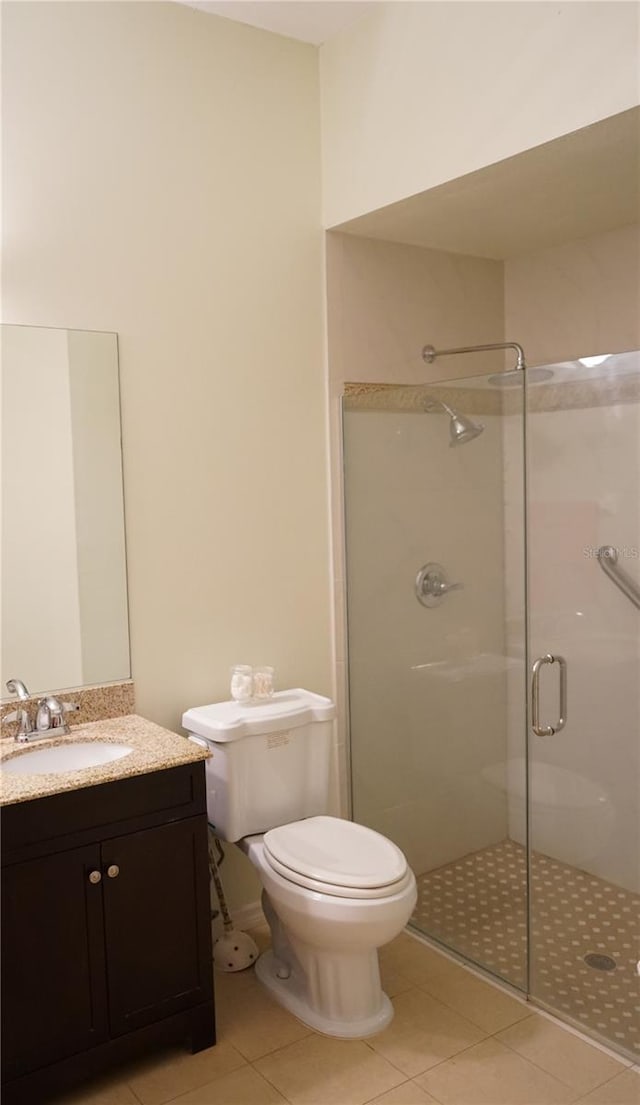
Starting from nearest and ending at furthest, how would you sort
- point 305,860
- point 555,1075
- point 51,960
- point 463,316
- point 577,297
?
point 51,960 → point 555,1075 → point 305,860 → point 577,297 → point 463,316

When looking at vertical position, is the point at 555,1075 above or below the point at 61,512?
below

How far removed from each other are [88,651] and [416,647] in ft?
3.65

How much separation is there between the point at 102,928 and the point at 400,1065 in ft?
2.81

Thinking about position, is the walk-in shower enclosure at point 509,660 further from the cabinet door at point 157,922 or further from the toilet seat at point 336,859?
the cabinet door at point 157,922

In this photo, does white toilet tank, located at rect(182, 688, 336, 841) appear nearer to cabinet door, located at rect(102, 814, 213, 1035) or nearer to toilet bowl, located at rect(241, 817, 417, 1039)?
toilet bowl, located at rect(241, 817, 417, 1039)

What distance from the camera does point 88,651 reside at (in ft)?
8.71

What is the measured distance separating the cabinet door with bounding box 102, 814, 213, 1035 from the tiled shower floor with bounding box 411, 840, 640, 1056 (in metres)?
0.92

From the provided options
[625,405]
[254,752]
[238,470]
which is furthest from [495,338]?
[254,752]

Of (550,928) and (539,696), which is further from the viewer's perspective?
(539,696)

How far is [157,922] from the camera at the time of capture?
7.57ft

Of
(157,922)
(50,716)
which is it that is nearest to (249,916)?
(157,922)

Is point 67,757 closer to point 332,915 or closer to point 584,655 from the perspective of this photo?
point 332,915

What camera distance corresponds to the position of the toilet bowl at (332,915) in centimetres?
233

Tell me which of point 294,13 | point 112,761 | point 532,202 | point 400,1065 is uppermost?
point 294,13
